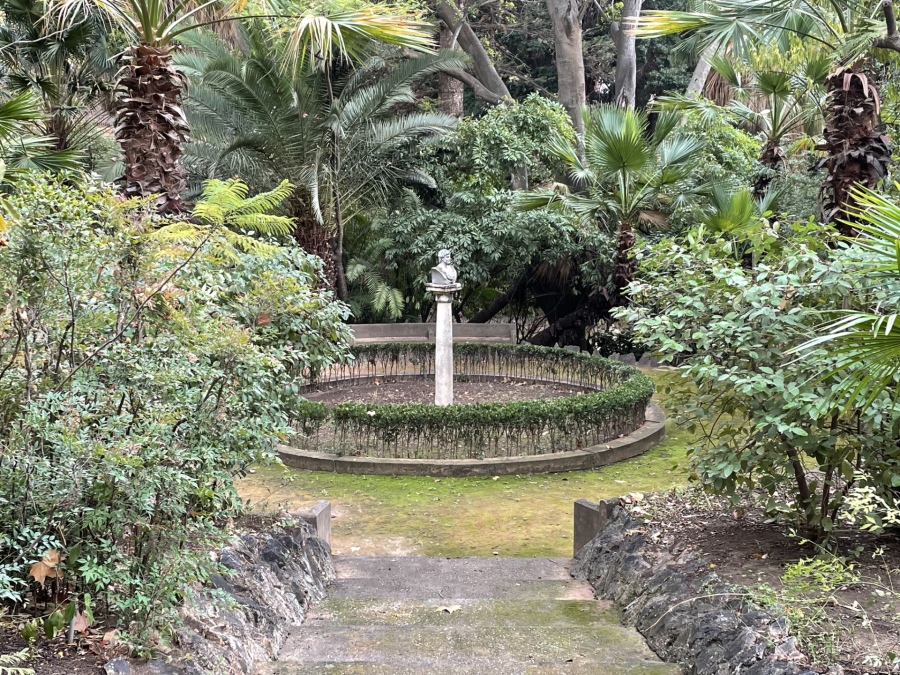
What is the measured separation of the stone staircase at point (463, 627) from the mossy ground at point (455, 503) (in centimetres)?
101

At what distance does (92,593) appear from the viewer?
3250 mm

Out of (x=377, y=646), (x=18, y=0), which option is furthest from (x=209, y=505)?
(x=18, y=0)

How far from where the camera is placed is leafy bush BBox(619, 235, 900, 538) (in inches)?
153

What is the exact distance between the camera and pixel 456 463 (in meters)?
8.83

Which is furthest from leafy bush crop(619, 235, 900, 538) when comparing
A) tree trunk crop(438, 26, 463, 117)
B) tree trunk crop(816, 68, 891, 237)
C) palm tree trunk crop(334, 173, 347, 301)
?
tree trunk crop(438, 26, 463, 117)

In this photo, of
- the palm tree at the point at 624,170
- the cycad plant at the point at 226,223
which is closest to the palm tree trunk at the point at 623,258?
the palm tree at the point at 624,170

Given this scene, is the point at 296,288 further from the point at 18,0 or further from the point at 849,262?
the point at 18,0

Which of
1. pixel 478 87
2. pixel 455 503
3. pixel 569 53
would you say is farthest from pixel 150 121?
pixel 478 87

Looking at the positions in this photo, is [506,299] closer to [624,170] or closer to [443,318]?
[624,170]

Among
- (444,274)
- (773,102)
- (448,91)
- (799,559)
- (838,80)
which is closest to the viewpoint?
(799,559)

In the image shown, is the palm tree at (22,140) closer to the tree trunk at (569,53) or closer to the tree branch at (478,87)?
the tree branch at (478,87)

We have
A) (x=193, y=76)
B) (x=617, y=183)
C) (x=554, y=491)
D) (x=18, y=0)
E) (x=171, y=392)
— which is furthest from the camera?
(x=193, y=76)

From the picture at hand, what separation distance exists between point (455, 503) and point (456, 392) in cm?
522

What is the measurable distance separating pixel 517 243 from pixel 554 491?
882 centimetres
